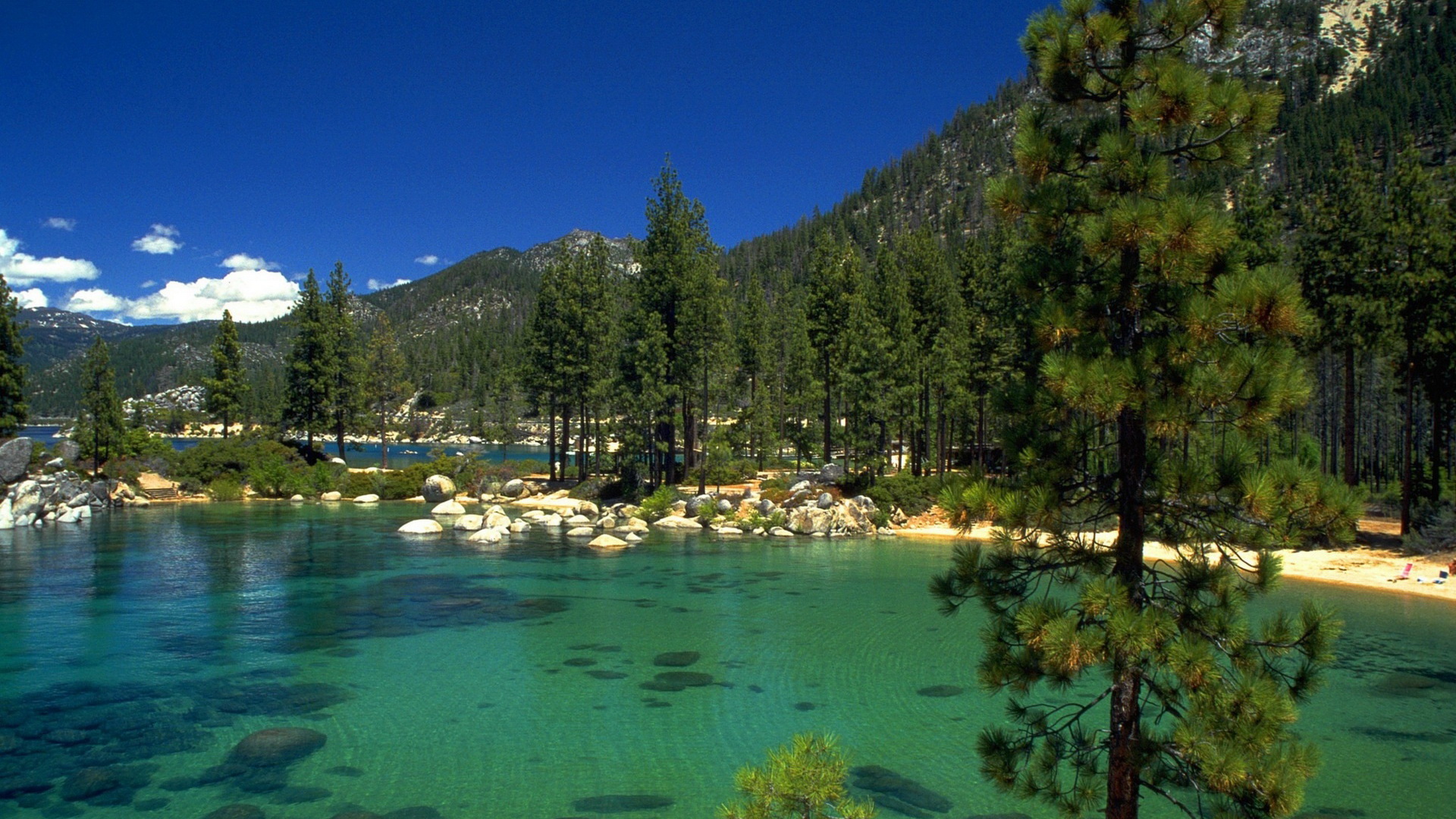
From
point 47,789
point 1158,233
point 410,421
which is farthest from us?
point 410,421

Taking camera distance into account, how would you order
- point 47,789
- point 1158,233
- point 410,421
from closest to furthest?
point 1158,233
point 47,789
point 410,421

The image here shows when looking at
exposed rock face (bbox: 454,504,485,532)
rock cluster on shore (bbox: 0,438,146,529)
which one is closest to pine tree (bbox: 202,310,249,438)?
rock cluster on shore (bbox: 0,438,146,529)

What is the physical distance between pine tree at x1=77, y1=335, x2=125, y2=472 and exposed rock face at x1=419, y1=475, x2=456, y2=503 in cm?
1720

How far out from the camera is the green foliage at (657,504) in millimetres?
38969

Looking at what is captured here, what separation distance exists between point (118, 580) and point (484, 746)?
17.8 metres

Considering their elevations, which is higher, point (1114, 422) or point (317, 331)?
point (317, 331)

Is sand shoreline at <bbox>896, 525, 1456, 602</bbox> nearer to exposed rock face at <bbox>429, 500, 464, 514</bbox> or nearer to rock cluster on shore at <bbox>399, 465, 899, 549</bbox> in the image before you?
rock cluster on shore at <bbox>399, 465, 899, 549</bbox>

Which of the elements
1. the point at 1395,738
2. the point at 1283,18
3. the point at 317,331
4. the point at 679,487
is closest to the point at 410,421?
the point at 317,331

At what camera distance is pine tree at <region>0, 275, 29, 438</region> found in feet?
128

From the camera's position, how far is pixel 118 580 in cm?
2280

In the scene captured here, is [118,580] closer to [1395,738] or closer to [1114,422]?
[1114,422]

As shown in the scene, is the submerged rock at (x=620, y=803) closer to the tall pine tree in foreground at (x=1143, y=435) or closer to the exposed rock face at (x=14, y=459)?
the tall pine tree in foreground at (x=1143, y=435)

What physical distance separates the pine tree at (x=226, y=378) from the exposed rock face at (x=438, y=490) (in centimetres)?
2086

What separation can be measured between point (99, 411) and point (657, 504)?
107 feet
